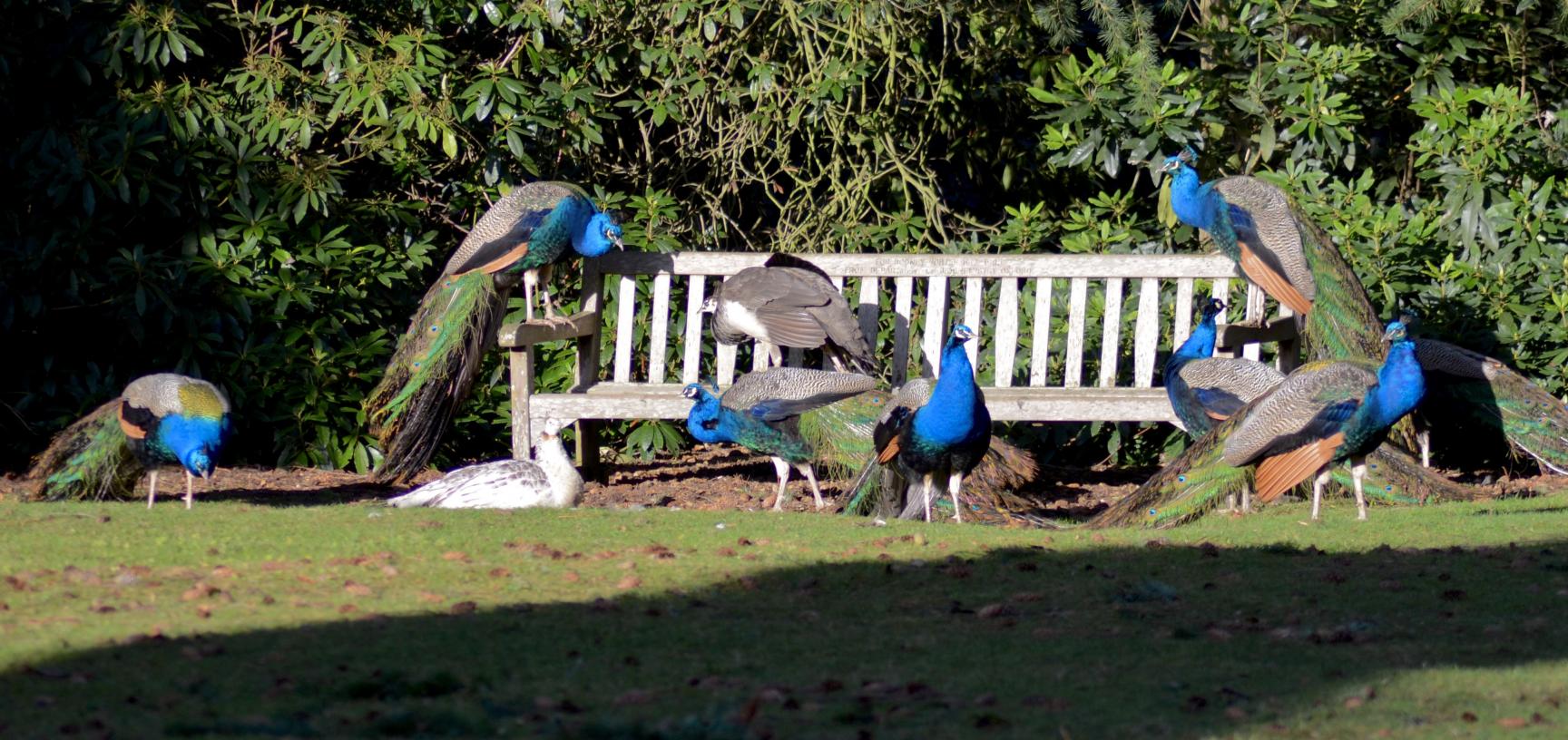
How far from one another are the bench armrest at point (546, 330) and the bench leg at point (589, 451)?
1.87ft

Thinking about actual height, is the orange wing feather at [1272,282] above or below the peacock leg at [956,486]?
above

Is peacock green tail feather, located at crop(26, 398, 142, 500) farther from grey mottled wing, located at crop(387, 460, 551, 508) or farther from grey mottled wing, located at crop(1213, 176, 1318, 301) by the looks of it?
grey mottled wing, located at crop(1213, 176, 1318, 301)

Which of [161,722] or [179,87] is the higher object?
[179,87]

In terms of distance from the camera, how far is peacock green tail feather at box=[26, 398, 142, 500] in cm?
785

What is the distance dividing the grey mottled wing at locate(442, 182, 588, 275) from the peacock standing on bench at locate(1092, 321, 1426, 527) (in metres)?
3.76

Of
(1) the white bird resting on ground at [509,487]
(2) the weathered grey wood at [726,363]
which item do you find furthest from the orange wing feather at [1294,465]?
(2) the weathered grey wood at [726,363]

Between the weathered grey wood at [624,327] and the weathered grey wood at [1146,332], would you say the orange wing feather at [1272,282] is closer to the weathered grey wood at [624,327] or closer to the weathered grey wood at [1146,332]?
the weathered grey wood at [1146,332]

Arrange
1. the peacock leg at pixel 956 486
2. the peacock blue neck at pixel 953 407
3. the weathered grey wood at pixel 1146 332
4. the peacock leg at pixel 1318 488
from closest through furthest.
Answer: the peacock blue neck at pixel 953 407, the peacock leg at pixel 1318 488, the peacock leg at pixel 956 486, the weathered grey wood at pixel 1146 332

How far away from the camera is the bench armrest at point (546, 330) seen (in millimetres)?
8961

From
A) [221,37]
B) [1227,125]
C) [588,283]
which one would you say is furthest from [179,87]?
[1227,125]

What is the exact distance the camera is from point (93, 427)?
790 cm

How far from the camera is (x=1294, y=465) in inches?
294

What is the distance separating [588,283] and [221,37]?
299cm

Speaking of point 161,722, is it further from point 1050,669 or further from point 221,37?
point 221,37
